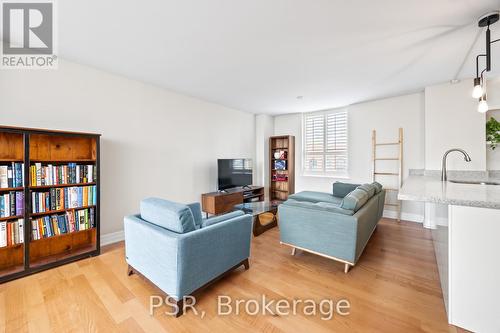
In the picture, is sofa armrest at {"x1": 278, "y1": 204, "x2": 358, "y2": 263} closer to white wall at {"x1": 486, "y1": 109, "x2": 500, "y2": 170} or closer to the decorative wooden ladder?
the decorative wooden ladder

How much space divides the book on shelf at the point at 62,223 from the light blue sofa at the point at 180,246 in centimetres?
90

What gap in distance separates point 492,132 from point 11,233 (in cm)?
632

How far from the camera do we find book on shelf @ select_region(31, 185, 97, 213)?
7.23 feet

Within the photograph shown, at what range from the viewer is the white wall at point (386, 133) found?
3.86 metres

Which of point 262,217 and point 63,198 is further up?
point 63,198

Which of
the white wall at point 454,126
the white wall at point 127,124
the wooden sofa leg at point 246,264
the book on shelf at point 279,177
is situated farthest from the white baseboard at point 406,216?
the white wall at point 127,124

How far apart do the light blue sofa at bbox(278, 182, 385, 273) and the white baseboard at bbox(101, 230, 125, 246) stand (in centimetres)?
242

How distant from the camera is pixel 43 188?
2328 millimetres

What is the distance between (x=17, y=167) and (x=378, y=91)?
5.19m

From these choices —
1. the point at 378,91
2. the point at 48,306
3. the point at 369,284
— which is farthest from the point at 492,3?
the point at 48,306

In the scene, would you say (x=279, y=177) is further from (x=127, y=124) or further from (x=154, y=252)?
(x=154, y=252)

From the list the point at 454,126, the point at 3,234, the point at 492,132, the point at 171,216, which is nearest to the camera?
the point at 171,216

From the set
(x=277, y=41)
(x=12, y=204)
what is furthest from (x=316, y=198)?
(x=12, y=204)

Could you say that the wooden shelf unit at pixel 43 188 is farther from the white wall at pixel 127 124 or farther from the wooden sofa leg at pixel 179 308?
the wooden sofa leg at pixel 179 308
